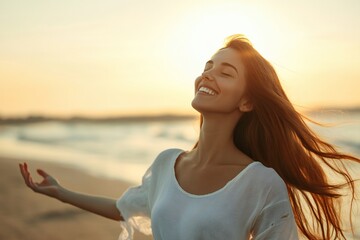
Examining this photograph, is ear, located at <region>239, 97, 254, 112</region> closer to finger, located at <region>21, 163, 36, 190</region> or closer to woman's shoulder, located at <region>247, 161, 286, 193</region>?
woman's shoulder, located at <region>247, 161, 286, 193</region>

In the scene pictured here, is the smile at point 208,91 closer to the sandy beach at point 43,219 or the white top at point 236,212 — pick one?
the white top at point 236,212

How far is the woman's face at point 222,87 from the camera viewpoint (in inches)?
152

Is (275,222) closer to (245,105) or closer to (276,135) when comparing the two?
(276,135)

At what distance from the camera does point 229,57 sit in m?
3.91

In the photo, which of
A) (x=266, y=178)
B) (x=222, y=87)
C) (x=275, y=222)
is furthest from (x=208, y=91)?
(x=275, y=222)

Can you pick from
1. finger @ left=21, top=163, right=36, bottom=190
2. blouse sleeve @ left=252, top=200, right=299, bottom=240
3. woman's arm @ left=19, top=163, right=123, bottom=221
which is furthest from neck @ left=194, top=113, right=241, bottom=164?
finger @ left=21, top=163, right=36, bottom=190

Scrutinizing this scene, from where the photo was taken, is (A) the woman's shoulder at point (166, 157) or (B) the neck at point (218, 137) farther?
(A) the woman's shoulder at point (166, 157)

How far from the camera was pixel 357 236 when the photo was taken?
728 centimetres

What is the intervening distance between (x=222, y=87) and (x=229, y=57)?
0.58ft

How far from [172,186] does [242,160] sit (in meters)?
0.41

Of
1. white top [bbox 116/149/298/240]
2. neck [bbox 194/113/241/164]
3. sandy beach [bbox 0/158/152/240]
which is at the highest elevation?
neck [bbox 194/113/241/164]

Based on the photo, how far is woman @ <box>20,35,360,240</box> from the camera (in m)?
3.66

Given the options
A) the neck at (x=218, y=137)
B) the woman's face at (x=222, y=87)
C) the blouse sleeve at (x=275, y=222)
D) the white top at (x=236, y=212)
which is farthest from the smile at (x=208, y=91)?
the blouse sleeve at (x=275, y=222)

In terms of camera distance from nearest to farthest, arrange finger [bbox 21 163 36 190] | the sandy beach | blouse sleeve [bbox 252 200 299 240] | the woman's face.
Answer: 1. blouse sleeve [bbox 252 200 299 240]
2. the woman's face
3. finger [bbox 21 163 36 190]
4. the sandy beach
